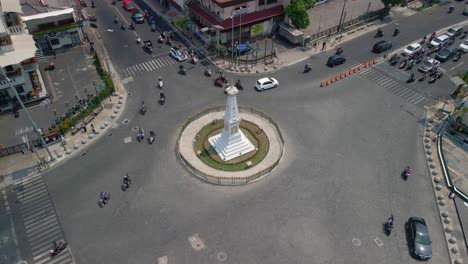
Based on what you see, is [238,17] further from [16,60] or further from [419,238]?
[419,238]

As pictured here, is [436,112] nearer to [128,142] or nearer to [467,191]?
[467,191]

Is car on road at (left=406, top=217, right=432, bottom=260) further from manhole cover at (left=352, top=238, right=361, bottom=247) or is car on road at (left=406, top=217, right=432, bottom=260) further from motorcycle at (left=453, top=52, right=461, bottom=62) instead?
motorcycle at (left=453, top=52, right=461, bottom=62)

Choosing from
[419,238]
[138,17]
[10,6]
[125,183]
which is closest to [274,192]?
[419,238]

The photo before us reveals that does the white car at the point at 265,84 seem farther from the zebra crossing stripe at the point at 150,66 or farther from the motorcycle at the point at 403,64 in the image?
the motorcycle at the point at 403,64

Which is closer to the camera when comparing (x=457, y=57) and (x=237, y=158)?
(x=237, y=158)

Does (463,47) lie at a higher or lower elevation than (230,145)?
higher

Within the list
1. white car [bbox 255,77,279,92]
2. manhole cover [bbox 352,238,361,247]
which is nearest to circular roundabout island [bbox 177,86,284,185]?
white car [bbox 255,77,279,92]
